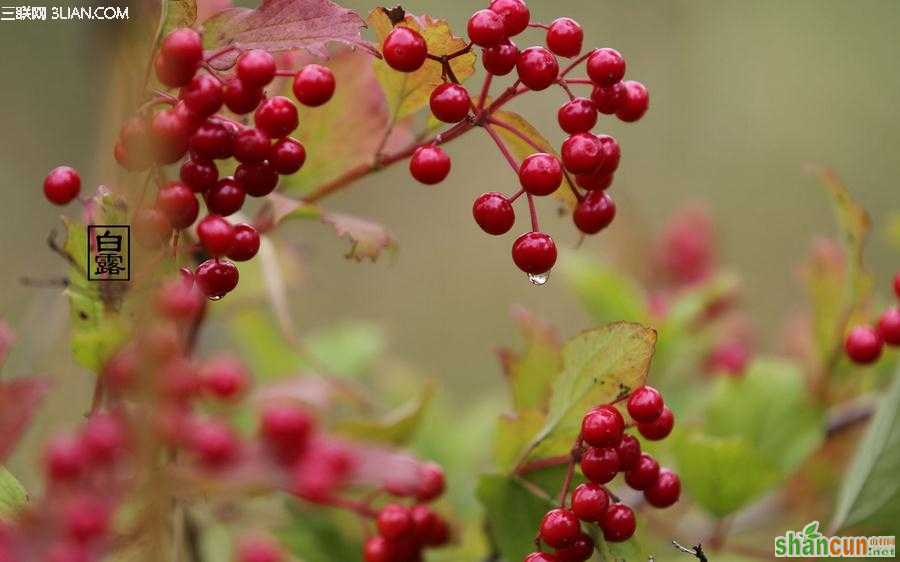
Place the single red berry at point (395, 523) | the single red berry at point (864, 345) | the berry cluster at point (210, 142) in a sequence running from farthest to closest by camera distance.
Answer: the single red berry at point (864, 345), the single red berry at point (395, 523), the berry cluster at point (210, 142)

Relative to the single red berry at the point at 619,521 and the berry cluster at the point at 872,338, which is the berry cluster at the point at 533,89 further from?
the berry cluster at the point at 872,338

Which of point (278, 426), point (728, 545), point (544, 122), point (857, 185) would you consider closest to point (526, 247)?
point (278, 426)

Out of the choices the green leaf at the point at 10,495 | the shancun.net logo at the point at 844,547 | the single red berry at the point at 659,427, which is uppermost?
the single red berry at the point at 659,427

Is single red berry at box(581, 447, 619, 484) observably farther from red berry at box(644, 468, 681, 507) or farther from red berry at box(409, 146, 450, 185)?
red berry at box(409, 146, 450, 185)

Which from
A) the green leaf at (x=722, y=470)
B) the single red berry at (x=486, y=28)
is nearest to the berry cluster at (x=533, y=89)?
the single red berry at (x=486, y=28)

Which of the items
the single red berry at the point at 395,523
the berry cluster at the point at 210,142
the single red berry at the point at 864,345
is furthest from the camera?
the single red berry at the point at 864,345

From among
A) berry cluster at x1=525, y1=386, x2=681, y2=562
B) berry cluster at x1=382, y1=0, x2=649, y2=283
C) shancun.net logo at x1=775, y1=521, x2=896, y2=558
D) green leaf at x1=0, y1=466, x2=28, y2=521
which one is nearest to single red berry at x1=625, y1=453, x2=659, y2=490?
berry cluster at x1=525, y1=386, x2=681, y2=562
